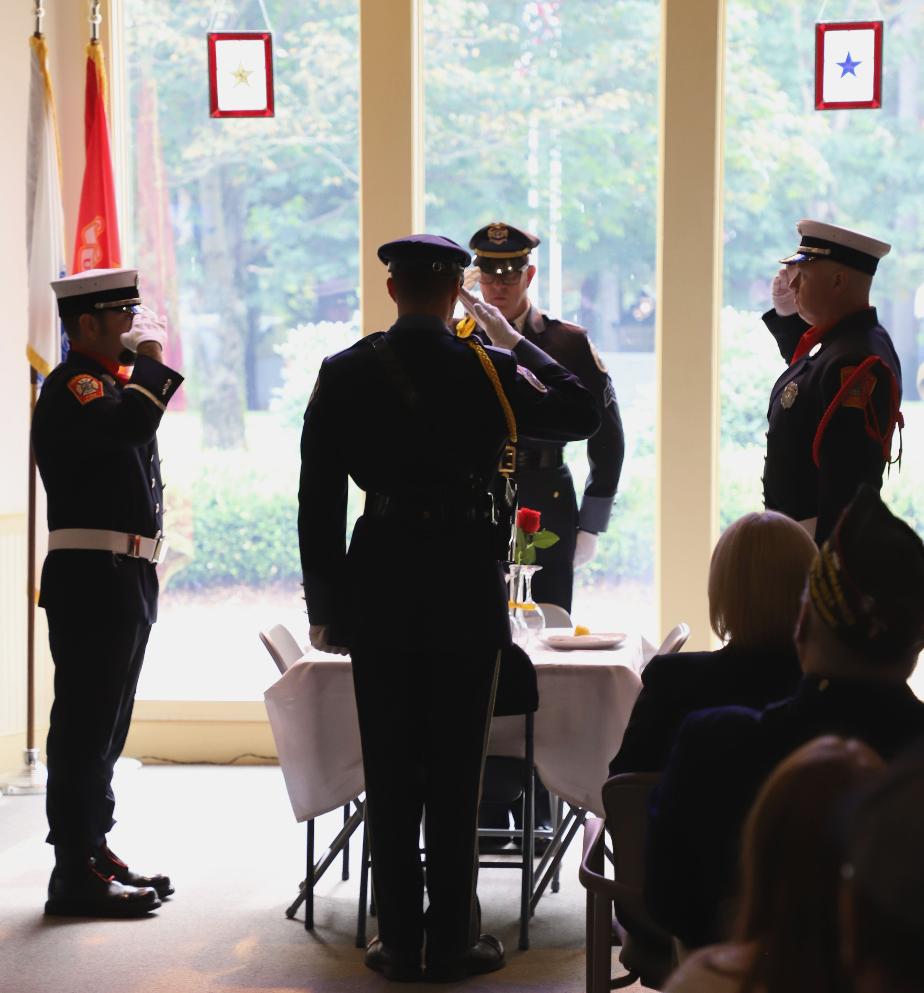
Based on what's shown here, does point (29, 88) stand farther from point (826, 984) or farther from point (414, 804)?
point (826, 984)

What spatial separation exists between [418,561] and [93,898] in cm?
137

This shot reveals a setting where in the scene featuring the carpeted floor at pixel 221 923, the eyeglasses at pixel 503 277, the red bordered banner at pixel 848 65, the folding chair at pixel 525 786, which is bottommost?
the carpeted floor at pixel 221 923

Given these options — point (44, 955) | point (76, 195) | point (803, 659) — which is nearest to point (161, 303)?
point (76, 195)

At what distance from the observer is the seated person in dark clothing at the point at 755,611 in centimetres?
210

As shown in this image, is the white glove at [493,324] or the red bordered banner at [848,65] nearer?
the white glove at [493,324]

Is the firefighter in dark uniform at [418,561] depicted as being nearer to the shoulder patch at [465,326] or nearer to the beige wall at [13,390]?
the shoulder patch at [465,326]

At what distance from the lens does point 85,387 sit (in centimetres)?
356

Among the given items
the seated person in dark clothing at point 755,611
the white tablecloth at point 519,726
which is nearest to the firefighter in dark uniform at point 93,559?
the white tablecloth at point 519,726

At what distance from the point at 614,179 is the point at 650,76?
0.40m

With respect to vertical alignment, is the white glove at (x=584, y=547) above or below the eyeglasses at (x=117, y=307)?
below

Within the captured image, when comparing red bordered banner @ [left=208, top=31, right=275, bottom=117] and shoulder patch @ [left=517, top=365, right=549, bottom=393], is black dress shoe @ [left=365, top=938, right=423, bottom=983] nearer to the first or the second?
shoulder patch @ [left=517, top=365, right=549, bottom=393]

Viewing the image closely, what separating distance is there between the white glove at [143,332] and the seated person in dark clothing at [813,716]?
227 centimetres

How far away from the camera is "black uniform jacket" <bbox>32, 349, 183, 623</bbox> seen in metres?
3.53

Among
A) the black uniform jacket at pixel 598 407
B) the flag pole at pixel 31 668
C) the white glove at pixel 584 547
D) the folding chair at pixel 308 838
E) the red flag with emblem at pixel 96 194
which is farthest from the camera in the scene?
the red flag with emblem at pixel 96 194
